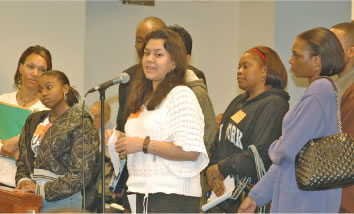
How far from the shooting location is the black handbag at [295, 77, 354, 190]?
8.34 feet

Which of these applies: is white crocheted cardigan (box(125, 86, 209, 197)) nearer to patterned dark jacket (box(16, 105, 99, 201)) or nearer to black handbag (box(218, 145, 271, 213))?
black handbag (box(218, 145, 271, 213))

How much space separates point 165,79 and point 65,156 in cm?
105

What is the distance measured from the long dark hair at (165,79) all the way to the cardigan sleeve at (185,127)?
8 centimetres

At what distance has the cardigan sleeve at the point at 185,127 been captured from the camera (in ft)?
9.06

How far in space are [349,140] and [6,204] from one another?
5.84 feet

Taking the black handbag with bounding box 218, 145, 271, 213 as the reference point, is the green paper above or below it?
above

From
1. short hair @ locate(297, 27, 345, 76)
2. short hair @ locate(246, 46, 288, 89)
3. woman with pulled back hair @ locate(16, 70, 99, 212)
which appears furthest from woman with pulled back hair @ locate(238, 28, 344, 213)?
woman with pulled back hair @ locate(16, 70, 99, 212)

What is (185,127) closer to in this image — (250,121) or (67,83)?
(250,121)

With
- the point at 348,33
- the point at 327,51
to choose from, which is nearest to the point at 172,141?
the point at 327,51

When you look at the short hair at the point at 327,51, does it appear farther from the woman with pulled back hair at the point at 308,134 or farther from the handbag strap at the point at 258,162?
the handbag strap at the point at 258,162

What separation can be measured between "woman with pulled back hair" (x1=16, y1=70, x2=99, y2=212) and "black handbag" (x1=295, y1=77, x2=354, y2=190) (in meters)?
1.42

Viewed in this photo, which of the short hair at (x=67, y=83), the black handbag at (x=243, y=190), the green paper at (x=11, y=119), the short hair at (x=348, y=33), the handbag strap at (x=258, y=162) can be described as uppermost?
the short hair at (x=348, y=33)

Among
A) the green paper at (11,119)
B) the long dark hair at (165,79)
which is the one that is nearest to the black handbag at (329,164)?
the long dark hair at (165,79)

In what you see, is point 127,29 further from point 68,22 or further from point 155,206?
point 155,206
